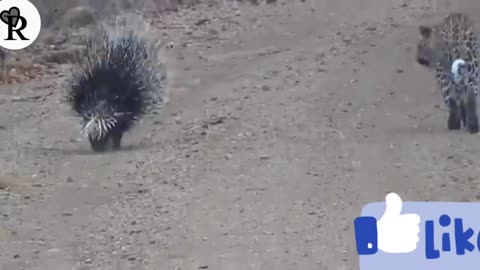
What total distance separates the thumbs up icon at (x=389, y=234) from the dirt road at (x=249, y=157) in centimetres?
11

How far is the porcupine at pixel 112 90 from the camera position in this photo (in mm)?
5695

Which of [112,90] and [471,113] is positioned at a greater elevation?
[112,90]

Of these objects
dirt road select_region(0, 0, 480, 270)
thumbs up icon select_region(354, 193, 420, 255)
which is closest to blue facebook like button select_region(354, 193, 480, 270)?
thumbs up icon select_region(354, 193, 420, 255)

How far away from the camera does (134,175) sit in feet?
16.6

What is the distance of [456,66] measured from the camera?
6.10 metres

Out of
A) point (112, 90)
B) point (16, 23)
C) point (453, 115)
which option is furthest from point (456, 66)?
point (16, 23)

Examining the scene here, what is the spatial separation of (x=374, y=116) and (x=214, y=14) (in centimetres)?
125

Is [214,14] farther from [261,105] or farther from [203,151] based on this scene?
[203,151]

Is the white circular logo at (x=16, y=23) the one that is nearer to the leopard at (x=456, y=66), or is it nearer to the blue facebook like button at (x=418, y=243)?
the blue facebook like button at (x=418, y=243)

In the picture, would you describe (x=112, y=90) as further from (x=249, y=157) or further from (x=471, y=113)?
(x=471, y=113)

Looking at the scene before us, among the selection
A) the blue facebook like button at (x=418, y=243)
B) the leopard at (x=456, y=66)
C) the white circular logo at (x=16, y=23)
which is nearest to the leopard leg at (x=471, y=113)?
the leopard at (x=456, y=66)

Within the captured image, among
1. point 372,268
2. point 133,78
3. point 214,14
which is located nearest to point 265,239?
point 372,268

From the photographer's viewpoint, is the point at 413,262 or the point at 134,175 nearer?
the point at 413,262

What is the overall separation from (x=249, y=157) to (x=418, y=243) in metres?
1.52
